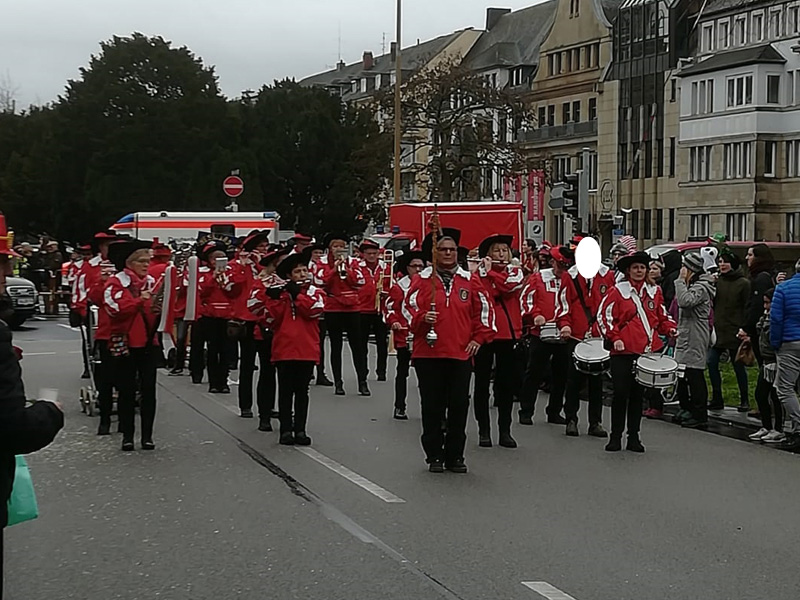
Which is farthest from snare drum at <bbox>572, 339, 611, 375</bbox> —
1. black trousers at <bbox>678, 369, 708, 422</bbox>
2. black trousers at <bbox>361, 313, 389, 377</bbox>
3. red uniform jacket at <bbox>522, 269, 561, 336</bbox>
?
black trousers at <bbox>361, 313, 389, 377</bbox>

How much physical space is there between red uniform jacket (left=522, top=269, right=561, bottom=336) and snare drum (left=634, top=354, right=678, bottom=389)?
2127 mm

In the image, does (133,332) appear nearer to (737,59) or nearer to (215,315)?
(215,315)

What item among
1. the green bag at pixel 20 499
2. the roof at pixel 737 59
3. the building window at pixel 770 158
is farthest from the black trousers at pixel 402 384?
the roof at pixel 737 59

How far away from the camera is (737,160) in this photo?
207 feet

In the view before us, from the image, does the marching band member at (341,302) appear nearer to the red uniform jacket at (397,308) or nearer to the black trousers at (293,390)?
the red uniform jacket at (397,308)

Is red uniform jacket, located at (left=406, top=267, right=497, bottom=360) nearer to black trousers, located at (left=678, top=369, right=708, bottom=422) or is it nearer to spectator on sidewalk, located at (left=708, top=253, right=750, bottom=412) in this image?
black trousers, located at (left=678, top=369, right=708, bottom=422)

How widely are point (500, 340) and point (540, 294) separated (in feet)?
6.43


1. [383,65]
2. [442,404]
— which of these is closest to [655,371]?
[442,404]

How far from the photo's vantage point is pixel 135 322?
1180cm

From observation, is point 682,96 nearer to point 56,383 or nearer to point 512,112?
point 512,112

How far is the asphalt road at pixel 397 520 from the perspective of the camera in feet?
23.8

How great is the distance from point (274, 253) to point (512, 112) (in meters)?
39.3

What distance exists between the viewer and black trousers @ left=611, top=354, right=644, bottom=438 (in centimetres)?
1232

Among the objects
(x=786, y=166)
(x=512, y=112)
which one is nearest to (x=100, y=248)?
(x=512, y=112)
